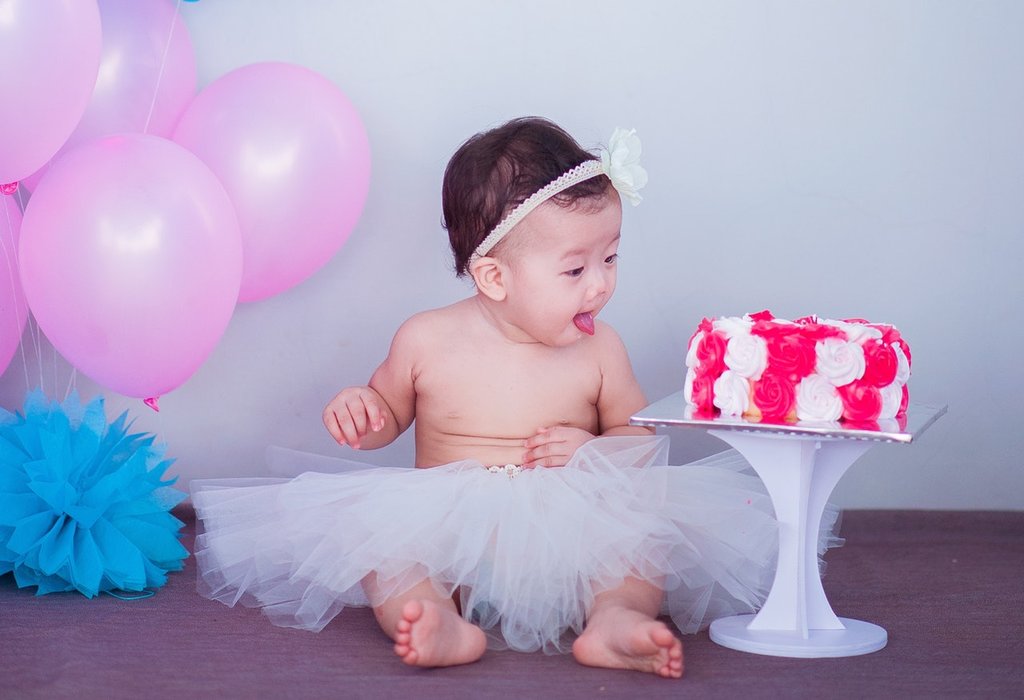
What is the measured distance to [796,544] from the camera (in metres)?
1.55

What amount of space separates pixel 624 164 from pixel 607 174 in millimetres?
32

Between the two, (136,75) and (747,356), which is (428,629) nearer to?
(747,356)

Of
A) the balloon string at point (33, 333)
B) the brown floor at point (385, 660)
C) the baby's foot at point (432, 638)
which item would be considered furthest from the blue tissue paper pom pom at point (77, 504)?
the baby's foot at point (432, 638)

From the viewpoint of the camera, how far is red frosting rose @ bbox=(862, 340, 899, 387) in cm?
150

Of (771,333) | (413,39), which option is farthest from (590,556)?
(413,39)

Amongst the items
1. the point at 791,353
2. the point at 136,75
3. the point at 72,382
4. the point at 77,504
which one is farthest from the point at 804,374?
the point at 72,382

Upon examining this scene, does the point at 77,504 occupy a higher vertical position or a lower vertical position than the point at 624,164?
lower

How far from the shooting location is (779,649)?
1.51 metres

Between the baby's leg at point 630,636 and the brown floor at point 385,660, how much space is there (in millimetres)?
21

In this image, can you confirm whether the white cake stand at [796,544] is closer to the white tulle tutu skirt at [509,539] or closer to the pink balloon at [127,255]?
the white tulle tutu skirt at [509,539]

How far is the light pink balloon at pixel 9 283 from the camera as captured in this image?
1.86 meters

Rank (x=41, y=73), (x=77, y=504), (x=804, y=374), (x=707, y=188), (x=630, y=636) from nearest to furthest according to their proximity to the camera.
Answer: (x=630, y=636) → (x=804, y=374) → (x=41, y=73) → (x=77, y=504) → (x=707, y=188)

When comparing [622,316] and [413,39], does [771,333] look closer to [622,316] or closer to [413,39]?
[622,316]

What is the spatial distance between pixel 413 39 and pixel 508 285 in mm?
713
